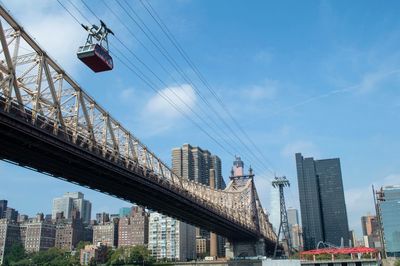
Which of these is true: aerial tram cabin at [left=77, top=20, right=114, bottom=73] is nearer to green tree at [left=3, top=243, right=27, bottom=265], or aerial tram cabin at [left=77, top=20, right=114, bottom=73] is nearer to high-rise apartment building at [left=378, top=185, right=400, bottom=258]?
high-rise apartment building at [left=378, top=185, right=400, bottom=258]

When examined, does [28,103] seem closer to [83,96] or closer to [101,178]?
[83,96]

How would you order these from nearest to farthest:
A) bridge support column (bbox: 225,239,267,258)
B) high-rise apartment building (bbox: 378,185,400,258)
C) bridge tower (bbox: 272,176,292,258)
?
bridge support column (bbox: 225,239,267,258) → bridge tower (bbox: 272,176,292,258) → high-rise apartment building (bbox: 378,185,400,258)

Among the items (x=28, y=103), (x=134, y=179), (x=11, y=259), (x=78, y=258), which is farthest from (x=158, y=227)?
(x=28, y=103)

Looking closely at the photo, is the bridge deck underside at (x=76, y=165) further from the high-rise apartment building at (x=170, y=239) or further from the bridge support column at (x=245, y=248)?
the high-rise apartment building at (x=170, y=239)

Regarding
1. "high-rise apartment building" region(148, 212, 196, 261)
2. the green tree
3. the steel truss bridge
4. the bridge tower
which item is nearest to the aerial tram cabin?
the steel truss bridge

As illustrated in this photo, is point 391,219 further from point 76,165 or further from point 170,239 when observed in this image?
point 76,165

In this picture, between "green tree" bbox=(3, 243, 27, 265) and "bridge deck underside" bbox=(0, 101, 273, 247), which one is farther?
"green tree" bbox=(3, 243, 27, 265)

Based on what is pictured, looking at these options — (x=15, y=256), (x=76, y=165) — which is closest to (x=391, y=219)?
(x=15, y=256)
